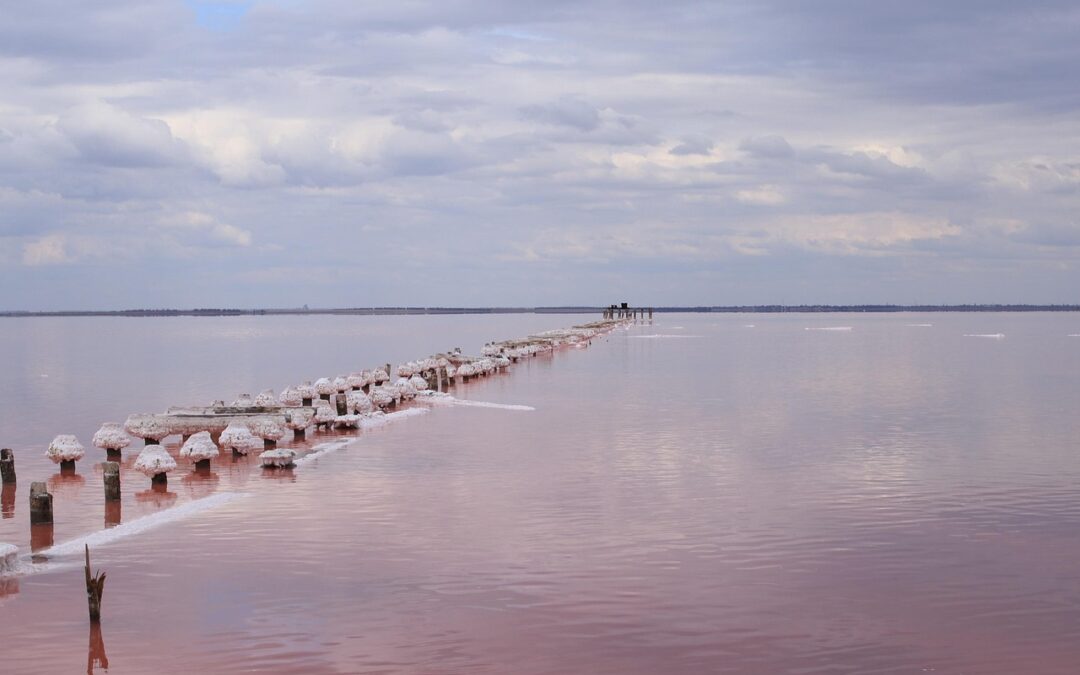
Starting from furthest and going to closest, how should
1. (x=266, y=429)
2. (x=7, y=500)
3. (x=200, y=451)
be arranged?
(x=266, y=429), (x=200, y=451), (x=7, y=500)

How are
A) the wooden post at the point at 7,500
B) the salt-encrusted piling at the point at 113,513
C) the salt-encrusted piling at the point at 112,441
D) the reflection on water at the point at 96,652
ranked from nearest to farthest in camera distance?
the reflection on water at the point at 96,652, the salt-encrusted piling at the point at 113,513, the wooden post at the point at 7,500, the salt-encrusted piling at the point at 112,441

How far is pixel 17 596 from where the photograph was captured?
45.0 feet

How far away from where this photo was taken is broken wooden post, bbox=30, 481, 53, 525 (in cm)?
1772

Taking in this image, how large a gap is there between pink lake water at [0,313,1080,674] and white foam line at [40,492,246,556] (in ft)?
0.33

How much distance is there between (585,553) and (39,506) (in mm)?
8347

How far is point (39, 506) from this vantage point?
17.8 meters

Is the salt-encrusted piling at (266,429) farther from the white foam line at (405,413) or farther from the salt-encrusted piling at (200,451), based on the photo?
the white foam line at (405,413)

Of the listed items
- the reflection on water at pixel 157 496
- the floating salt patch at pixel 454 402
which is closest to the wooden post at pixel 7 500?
the reflection on water at pixel 157 496

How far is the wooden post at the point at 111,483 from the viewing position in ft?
64.6

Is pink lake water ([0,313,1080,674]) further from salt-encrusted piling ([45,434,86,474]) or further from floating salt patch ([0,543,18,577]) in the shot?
salt-encrusted piling ([45,434,86,474])

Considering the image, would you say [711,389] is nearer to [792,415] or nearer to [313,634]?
[792,415]

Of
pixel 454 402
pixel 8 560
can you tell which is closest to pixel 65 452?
pixel 8 560

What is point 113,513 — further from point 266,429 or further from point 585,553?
point 585,553

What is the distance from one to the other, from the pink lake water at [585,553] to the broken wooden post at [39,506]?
1.07 ft
